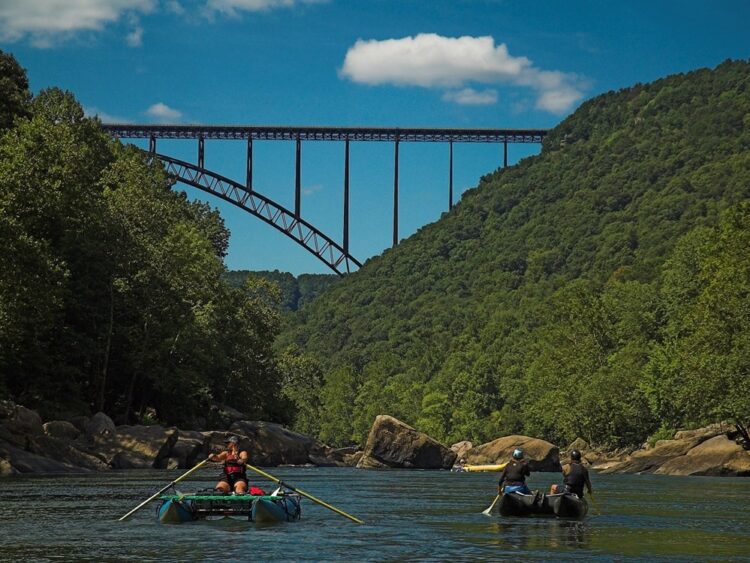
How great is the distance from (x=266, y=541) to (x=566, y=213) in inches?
5818

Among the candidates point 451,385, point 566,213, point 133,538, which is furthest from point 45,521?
point 566,213

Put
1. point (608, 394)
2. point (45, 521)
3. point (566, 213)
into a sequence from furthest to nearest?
1. point (566, 213)
2. point (608, 394)
3. point (45, 521)

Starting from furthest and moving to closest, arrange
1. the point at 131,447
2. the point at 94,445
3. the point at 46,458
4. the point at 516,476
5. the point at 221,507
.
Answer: the point at 131,447, the point at 94,445, the point at 46,458, the point at 516,476, the point at 221,507

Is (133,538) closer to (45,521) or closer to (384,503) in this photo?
(45,521)

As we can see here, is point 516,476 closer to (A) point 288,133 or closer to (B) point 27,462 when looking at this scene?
(B) point 27,462

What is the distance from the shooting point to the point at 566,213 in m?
169

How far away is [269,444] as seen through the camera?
242 ft

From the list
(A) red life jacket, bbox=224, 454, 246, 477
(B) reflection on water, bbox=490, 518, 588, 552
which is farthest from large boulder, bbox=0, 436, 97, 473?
(B) reflection on water, bbox=490, 518, 588, 552

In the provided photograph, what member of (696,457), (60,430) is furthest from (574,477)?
(696,457)

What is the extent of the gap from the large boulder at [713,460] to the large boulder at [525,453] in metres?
8.40

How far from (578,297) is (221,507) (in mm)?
90694

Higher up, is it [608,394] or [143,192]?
[143,192]

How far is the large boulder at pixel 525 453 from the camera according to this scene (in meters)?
74.7

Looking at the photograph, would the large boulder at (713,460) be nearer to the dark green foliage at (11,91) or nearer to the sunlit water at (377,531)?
the sunlit water at (377,531)
